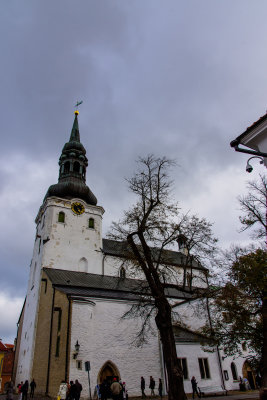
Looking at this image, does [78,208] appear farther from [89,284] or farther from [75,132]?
[75,132]

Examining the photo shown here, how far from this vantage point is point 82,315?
65.1 ft

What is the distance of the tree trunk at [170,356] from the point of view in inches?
461

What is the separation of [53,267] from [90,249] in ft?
13.0

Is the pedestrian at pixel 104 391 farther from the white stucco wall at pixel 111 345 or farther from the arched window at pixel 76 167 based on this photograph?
the arched window at pixel 76 167

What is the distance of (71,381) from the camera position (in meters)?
16.7

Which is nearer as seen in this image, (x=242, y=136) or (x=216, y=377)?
(x=242, y=136)

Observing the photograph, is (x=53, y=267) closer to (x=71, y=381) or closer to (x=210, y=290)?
(x=71, y=381)

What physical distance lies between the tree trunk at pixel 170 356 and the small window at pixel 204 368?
12.3 metres

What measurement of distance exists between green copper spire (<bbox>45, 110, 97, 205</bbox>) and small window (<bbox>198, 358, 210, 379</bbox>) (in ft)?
56.3

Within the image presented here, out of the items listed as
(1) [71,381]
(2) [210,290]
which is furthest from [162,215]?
(1) [71,381]

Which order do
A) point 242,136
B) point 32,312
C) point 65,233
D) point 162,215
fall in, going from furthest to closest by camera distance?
point 65,233
point 32,312
point 162,215
point 242,136

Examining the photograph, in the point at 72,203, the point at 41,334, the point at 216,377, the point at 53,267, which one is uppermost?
the point at 72,203

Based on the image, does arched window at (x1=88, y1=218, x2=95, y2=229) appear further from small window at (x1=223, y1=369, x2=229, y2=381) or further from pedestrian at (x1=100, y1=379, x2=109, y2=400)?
small window at (x1=223, y1=369, x2=229, y2=381)

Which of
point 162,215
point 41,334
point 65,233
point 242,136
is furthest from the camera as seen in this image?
point 65,233
